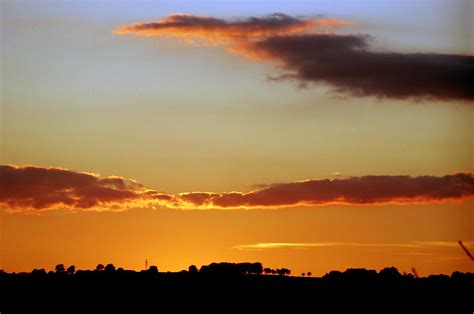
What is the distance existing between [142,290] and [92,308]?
17.0 meters

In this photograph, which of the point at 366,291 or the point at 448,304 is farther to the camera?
the point at 366,291

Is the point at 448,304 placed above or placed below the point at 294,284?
below

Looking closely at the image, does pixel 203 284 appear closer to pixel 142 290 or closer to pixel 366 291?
pixel 142 290

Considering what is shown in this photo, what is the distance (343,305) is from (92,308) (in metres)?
41.2

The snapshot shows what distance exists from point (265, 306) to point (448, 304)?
29.1m

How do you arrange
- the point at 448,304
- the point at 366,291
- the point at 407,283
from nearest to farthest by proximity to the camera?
the point at 448,304 → the point at 366,291 → the point at 407,283

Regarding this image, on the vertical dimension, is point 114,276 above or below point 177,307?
above

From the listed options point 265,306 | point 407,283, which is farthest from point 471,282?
point 265,306

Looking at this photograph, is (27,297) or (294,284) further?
(294,284)

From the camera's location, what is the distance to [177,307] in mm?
152000

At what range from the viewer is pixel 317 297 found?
513 feet

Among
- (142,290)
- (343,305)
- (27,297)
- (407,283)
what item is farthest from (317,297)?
(27,297)

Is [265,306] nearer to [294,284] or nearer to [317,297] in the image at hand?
[317,297]

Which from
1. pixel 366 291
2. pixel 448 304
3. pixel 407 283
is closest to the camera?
pixel 448 304
